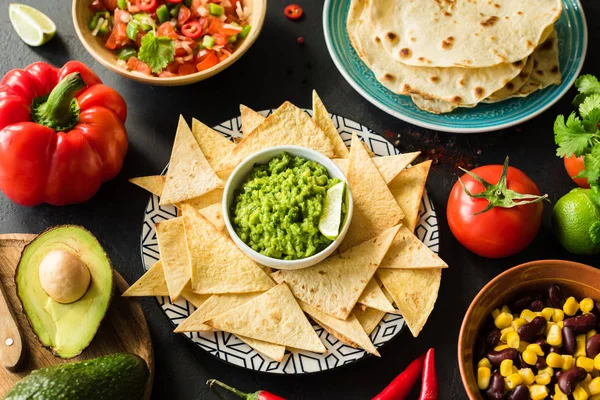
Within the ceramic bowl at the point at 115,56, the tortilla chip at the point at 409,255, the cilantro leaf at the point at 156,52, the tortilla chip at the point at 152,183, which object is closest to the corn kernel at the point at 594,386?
the tortilla chip at the point at 409,255

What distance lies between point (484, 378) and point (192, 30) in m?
2.07

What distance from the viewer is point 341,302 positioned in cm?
295

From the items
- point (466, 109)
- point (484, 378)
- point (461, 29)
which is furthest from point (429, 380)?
point (461, 29)

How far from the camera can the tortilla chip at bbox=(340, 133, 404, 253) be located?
10.2 feet

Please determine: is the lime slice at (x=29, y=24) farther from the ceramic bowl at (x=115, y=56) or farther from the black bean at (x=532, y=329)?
the black bean at (x=532, y=329)

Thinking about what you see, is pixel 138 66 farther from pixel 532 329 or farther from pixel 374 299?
pixel 532 329

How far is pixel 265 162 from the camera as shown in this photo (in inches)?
123

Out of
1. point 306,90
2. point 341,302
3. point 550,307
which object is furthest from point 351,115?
point 550,307

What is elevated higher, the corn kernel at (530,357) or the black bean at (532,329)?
the black bean at (532,329)

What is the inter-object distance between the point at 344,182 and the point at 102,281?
106 cm

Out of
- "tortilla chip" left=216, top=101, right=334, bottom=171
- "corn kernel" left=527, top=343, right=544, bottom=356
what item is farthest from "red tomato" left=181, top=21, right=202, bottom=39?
"corn kernel" left=527, top=343, right=544, bottom=356

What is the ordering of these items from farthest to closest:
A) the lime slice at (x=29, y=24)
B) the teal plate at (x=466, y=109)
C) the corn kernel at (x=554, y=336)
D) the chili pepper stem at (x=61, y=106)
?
the lime slice at (x=29, y=24) < the teal plate at (x=466, y=109) < the chili pepper stem at (x=61, y=106) < the corn kernel at (x=554, y=336)

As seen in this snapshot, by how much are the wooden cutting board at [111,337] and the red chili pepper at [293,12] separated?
63.8 inches

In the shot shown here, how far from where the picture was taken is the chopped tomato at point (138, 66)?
3.38 meters
